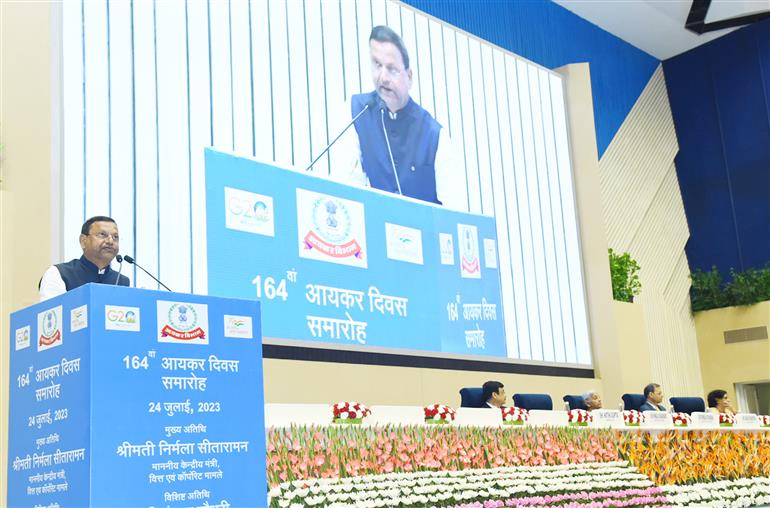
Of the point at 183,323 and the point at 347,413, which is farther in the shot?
the point at 347,413

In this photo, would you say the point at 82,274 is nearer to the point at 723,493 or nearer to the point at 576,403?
the point at 723,493

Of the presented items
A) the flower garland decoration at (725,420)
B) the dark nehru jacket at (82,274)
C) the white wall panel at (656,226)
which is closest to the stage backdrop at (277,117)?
the dark nehru jacket at (82,274)

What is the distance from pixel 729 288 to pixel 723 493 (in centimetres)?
870

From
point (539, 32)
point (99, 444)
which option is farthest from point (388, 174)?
point (99, 444)

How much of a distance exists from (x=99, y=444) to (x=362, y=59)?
19.8ft

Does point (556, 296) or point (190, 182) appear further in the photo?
point (556, 296)

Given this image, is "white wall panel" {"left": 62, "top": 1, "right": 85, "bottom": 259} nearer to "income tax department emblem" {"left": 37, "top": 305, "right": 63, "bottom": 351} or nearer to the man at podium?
the man at podium

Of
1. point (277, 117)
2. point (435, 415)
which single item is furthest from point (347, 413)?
point (277, 117)

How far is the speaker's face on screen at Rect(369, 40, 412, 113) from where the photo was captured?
25.7ft

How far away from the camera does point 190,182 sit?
6.05m

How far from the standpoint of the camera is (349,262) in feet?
22.9

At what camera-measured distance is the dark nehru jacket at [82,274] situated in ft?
12.1

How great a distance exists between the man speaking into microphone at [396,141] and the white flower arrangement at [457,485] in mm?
3194

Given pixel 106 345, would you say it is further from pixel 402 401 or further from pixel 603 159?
pixel 603 159
